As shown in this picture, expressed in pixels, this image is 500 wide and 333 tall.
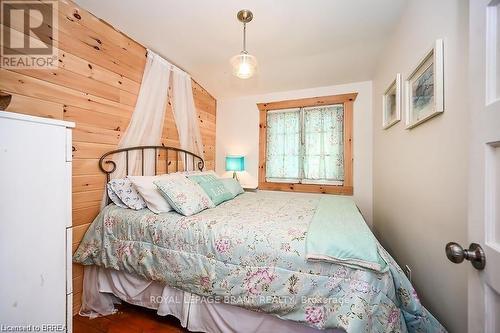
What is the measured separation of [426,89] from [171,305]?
2.28 metres

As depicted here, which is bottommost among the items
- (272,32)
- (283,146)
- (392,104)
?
(283,146)

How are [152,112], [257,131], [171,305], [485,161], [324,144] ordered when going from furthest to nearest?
1. [257,131]
2. [324,144]
3. [152,112]
4. [171,305]
5. [485,161]

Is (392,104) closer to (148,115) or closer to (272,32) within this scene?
(272,32)

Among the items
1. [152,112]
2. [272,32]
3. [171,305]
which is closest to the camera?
[171,305]

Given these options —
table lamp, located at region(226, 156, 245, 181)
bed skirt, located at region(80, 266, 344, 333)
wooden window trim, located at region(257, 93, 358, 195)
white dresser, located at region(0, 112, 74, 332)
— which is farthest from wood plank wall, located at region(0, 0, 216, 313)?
wooden window trim, located at region(257, 93, 358, 195)

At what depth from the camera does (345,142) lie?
2.99 m

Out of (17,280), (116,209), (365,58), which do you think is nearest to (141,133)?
(116,209)

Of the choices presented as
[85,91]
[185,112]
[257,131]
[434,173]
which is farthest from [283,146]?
[85,91]

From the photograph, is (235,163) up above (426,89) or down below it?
below

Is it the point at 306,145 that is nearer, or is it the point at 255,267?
the point at 255,267

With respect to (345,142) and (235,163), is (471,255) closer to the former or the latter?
(345,142)

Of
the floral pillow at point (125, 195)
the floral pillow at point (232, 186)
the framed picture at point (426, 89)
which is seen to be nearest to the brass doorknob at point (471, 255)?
the framed picture at point (426, 89)

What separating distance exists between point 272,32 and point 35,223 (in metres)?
2.25

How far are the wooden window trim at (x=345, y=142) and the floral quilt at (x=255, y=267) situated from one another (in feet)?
4.52
